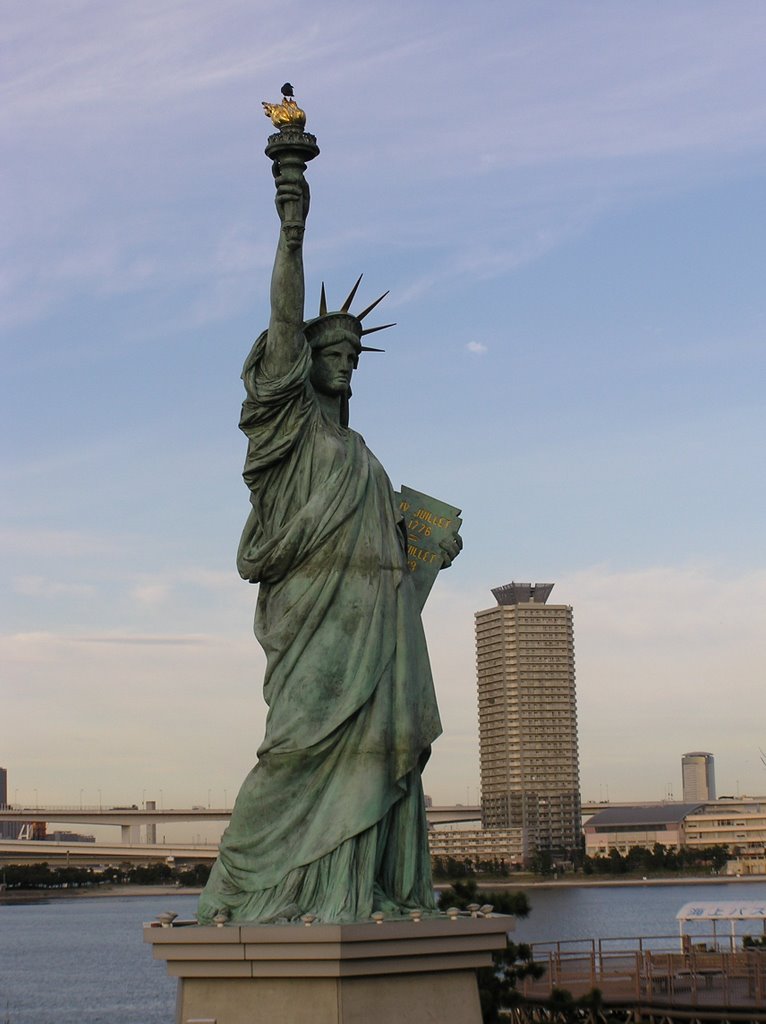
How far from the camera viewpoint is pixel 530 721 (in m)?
159

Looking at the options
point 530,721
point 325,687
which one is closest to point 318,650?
point 325,687

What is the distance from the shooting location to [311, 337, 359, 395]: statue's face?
36.4ft

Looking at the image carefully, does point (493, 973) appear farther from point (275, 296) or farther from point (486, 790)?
point (486, 790)

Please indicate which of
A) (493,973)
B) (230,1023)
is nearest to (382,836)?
(230,1023)

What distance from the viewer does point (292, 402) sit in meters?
10.7

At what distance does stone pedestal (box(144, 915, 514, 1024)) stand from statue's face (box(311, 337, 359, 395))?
3787 mm

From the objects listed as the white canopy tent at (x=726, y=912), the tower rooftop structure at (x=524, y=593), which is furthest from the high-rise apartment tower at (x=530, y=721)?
the white canopy tent at (x=726, y=912)

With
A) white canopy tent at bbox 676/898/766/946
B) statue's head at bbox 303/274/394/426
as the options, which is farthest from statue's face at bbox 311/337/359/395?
white canopy tent at bbox 676/898/766/946

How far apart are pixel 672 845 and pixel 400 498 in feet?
444

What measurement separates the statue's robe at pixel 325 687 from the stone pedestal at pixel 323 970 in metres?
0.42

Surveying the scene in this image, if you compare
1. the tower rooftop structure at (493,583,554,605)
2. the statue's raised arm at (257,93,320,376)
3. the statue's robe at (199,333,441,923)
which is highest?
the tower rooftop structure at (493,583,554,605)

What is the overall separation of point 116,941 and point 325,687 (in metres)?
65.3

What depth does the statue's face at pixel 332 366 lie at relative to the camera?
11086mm

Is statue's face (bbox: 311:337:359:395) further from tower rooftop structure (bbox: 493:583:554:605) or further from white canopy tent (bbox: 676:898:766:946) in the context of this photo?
tower rooftop structure (bbox: 493:583:554:605)
